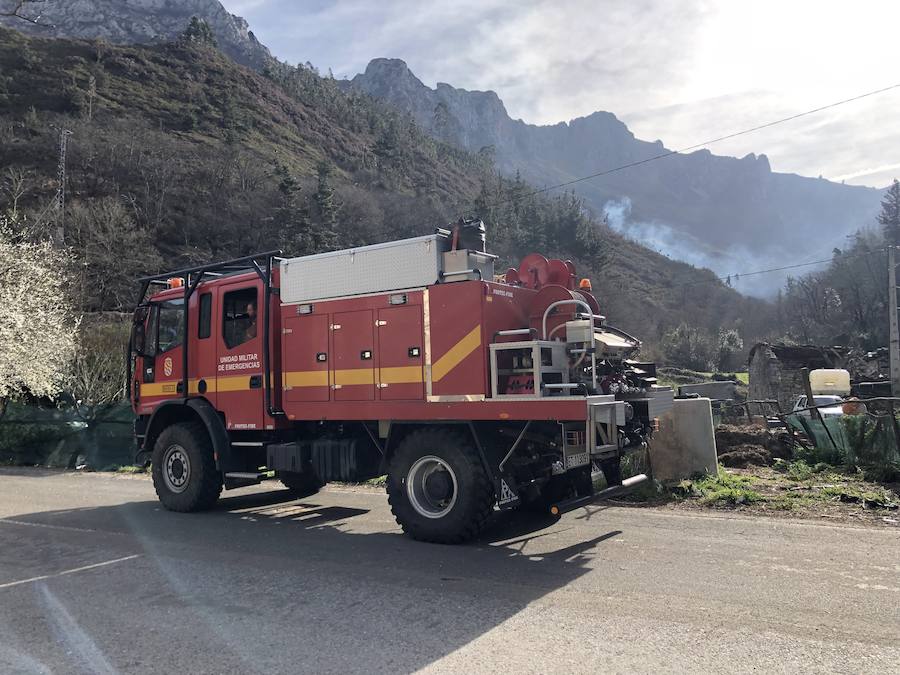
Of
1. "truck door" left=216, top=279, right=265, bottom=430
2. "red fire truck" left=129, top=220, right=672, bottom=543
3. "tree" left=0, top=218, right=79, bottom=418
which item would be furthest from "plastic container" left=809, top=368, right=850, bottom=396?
"tree" left=0, top=218, right=79, bottom=418

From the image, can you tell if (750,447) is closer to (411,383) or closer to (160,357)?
(411,383)

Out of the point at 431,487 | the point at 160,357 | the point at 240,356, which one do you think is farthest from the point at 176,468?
the point at 431,487

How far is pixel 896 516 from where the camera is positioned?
7.47m

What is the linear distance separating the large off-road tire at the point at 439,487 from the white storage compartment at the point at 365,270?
172 centimetres

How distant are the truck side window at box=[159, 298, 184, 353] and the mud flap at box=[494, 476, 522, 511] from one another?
545 centimetres

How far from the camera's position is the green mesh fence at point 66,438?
1738 cm

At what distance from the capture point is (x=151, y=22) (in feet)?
515

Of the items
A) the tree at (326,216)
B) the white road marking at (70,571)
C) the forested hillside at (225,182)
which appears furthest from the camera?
the tree at (326,216)

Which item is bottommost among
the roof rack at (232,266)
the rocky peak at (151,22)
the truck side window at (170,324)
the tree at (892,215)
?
the truck side window at (170,324)

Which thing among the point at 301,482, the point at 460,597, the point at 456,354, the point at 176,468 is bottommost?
the point at 460,597

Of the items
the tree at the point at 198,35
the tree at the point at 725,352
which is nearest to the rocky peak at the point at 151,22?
the tree at the point at 198,35

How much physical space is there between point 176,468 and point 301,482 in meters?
1.77

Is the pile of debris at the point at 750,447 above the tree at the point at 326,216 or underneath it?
underneath

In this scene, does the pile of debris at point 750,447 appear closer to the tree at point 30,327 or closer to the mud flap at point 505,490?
the mud flap at point 505,490
